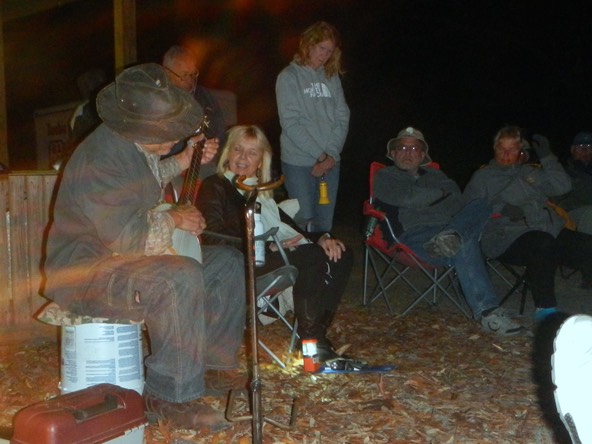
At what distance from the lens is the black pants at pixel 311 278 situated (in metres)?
4.46

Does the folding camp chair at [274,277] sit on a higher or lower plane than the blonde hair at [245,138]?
lower

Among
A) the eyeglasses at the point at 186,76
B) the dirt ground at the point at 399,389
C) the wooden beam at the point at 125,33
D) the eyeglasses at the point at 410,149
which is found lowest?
the dirt ground at the point at 399,389

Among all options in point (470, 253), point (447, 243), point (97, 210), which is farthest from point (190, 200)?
point (470, 253)

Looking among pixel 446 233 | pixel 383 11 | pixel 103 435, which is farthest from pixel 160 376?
pixel 383 11

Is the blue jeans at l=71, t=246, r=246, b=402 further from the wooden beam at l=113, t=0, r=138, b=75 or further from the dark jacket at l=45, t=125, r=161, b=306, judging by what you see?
the wooden beam at l=113, t=0, r=138, b=75

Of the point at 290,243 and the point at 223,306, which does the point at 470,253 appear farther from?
the point at 223,306

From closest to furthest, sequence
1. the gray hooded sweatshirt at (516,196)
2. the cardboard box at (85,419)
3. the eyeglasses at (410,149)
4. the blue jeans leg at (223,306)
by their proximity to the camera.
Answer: the cardboard box at (85,419)
the blue jeans leg at (223,306)
the gray hooded sweatshirt at (516,196)
the eyeglasses at (410,149)

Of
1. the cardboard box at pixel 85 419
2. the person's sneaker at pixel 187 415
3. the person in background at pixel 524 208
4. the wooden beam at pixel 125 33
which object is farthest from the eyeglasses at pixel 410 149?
the cardboard box at pixel 85 419

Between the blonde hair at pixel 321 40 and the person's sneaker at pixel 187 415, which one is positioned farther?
the blonde hair at pixel 321 40

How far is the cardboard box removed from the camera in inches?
98.0

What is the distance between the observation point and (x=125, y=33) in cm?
639

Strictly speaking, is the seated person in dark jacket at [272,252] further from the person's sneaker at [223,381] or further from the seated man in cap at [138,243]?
the seated man in cap at [138,243]

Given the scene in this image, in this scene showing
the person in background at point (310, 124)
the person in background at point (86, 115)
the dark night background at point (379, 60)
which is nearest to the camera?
the person in background at point (86, 115)

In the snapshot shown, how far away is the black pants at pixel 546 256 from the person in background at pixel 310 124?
1360 millimetres
